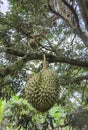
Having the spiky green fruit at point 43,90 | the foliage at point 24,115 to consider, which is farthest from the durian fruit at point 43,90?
the foliage at point 24,115

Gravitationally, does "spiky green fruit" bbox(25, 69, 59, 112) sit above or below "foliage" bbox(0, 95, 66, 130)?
below

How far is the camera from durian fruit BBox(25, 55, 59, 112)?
5.61 feet

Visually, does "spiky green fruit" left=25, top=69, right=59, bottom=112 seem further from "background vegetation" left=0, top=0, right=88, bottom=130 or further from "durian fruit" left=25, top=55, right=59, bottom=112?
"background vegetation" left=0, top=0, right=88, bottom=130

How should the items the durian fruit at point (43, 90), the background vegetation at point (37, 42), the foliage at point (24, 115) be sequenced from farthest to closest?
1. the foliage at point (24, 115)
2. the background vegetation at point (37, 42)
3. the durian fruit at point (43, 90)

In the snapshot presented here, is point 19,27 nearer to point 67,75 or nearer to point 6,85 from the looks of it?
point 67,75

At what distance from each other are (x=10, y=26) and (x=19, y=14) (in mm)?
224

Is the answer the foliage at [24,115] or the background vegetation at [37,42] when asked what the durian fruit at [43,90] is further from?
the foliage at [24,115]

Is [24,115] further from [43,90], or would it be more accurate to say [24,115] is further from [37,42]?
[43,90]

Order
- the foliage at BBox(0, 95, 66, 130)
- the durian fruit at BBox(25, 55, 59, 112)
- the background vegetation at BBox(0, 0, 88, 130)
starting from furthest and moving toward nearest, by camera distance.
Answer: the foliage at BBox(0, 95, 66, 130) → the background vegetation at BBox(0, 0, 88, 130) → the durian fruit at BBox(25, 55, 59, 112)

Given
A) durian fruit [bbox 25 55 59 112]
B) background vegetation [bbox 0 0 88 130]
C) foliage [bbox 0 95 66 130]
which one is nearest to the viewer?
durian fruit [bbox 25 55 59 112]

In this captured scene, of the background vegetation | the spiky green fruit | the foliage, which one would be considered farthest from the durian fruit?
the foliage

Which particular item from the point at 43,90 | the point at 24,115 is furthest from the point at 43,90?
the point at 24,115

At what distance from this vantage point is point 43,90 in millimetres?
1721

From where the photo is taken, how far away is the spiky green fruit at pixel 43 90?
1.71m
